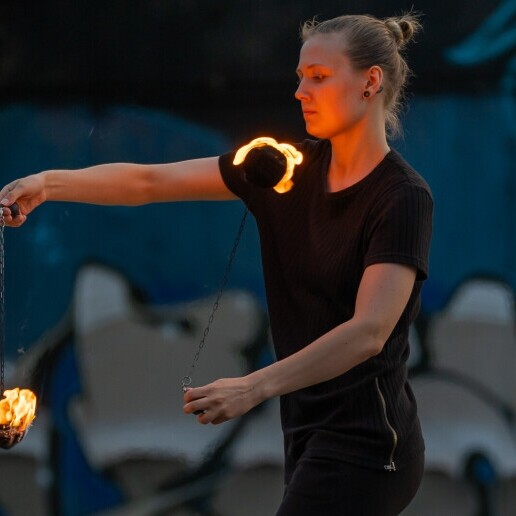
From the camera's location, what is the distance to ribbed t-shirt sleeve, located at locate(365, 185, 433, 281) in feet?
9.43

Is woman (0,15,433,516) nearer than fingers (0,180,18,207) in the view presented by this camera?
Yes

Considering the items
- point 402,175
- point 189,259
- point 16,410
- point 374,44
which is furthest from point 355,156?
point 189,259

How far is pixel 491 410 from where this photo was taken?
Answer: 4.84 m

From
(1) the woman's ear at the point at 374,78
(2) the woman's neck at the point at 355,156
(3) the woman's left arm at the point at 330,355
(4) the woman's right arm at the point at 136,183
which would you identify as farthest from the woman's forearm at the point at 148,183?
(3) the woman's left arm at the point at 330,355

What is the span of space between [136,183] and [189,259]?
1.70 m

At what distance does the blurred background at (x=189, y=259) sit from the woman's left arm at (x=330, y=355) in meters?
2.06

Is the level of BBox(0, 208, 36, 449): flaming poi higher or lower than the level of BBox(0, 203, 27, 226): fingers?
lower

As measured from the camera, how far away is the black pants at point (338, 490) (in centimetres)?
291

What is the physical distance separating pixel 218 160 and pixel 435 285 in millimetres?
1793

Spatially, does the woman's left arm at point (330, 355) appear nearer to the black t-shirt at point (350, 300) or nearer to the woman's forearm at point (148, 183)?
the black t-shirt at point (350, 300)

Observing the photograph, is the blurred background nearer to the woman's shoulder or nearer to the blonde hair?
the blonde hair

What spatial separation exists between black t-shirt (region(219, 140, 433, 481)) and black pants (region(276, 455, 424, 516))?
3 centimetres

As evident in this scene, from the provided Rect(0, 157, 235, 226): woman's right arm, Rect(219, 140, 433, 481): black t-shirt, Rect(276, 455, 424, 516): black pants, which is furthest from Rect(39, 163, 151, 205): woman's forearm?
Rect(276, 455, 424, 516): black pants

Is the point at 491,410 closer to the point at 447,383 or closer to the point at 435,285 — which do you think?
the point at 447,383
